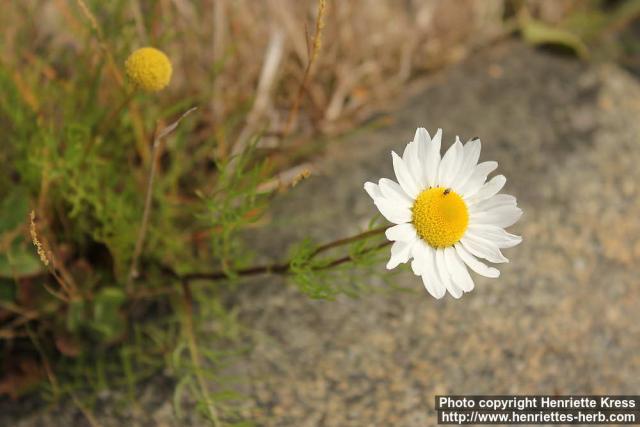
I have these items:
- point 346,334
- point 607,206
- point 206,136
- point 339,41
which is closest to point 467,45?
point 339,41

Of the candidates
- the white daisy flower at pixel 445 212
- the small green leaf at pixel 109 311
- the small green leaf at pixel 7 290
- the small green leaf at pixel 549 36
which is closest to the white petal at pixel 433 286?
the white daisy flower at pixel 445 212

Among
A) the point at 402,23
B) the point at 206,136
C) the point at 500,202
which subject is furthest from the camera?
the point at 402,23


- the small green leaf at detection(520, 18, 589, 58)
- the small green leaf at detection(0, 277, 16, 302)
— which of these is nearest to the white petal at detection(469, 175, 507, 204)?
the small green leaf at detection(0, 277, 16, 302)

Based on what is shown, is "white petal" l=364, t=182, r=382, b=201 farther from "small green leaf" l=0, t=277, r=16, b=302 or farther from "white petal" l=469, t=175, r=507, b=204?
"small green leaf" l=0, t=277, r=16, b=302

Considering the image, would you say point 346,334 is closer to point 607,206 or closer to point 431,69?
point 607,206

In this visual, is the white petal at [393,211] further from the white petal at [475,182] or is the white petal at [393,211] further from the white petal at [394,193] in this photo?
the white petal at [475,182]

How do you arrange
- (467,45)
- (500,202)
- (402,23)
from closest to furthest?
(500,202) → (402,23) → (467,45)
